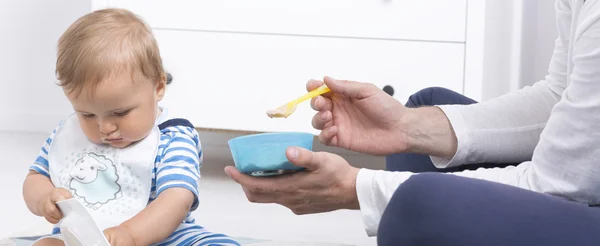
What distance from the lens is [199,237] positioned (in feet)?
3.96

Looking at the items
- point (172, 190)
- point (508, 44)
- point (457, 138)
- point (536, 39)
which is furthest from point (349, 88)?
point (536, 39)

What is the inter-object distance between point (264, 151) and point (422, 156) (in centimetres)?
49

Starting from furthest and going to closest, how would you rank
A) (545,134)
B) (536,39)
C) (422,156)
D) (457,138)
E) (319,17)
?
(536,39), (319,17), (422,156), (457,138), (545,134)

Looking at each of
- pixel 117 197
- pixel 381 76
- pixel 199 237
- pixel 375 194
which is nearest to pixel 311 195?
pixel 375 194

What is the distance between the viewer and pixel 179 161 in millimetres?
1215

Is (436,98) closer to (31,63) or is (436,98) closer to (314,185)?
(314,185)

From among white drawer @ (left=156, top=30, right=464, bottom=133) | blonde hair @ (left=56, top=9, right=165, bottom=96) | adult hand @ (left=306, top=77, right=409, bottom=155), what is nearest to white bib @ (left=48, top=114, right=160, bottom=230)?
blonde hair @ (left=56, top=9, right=165, bottom=96)

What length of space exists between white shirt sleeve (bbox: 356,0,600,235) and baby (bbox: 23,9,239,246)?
0.29 metres

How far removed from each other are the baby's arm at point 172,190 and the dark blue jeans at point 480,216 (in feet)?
1.23

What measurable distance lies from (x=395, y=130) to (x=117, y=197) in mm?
475

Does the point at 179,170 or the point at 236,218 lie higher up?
the point at 179,170

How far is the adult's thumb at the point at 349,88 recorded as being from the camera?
126 centimetres

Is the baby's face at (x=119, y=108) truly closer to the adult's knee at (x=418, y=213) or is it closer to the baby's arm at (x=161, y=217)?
the baby's arm at (x=161, y=217)

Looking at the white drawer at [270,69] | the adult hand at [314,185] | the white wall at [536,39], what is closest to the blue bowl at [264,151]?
the adult hand at [314,185]
